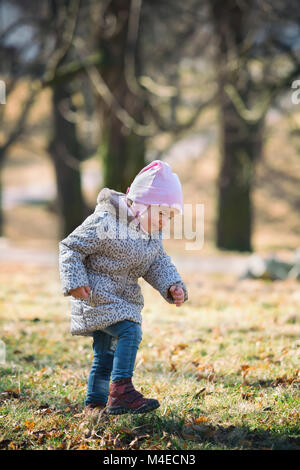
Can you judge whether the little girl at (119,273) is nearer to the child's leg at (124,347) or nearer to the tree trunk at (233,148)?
the child's leg at (124,347)

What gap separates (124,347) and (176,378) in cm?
101

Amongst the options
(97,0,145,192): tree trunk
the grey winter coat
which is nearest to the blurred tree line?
(97,0,145,192): tree trunk

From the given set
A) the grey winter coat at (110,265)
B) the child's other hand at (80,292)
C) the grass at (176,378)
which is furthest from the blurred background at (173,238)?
the child's other hand at (80,292)

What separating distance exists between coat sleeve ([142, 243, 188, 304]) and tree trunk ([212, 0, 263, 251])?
9.36m

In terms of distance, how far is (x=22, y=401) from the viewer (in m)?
3.72

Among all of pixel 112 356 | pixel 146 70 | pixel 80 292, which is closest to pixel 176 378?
pixel 112 356

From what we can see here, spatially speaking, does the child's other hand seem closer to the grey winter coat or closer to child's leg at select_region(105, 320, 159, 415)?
the grey winter coat

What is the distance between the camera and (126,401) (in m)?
3.26

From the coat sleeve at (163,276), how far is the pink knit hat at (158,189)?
1.10ft

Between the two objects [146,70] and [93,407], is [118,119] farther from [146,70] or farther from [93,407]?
[93,407]

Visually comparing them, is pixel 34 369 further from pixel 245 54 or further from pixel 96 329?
pixel 245 54

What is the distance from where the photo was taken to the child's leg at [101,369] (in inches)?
137

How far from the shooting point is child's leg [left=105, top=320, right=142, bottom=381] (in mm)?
3301

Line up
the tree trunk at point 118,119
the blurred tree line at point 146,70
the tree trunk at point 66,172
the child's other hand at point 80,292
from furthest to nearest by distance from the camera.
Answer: the tree trunk at point 66,172, the tree trunk at point 118,119, the blurred tree line at point 146,70, the child's other hand at point 80,292
